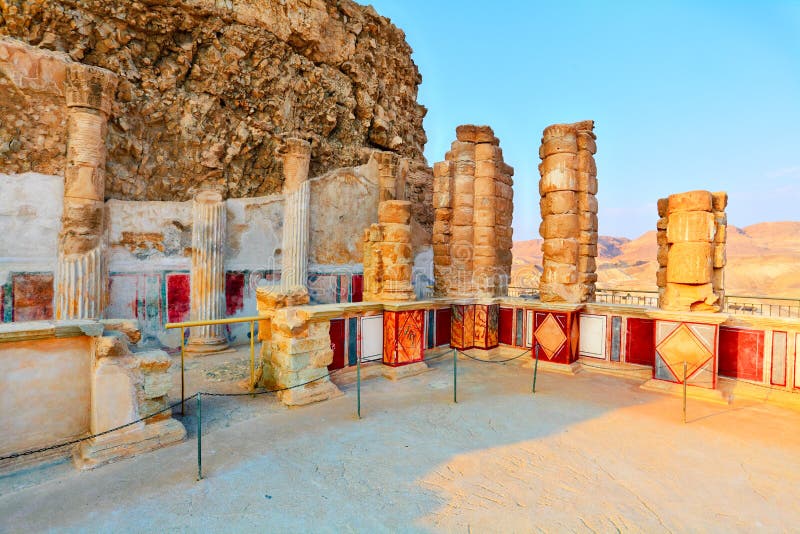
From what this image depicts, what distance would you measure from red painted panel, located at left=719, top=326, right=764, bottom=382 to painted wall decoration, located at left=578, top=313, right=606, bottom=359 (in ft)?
5.63

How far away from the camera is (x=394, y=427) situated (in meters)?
4.98

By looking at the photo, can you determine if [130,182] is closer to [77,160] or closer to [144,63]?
[77,160]

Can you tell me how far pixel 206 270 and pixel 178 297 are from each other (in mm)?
814

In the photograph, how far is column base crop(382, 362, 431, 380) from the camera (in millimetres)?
7023

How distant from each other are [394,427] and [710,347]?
4.78 m

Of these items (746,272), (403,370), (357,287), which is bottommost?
(403,370)

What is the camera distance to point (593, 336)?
7863 mm

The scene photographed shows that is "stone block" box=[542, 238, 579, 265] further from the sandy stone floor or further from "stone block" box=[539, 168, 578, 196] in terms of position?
the sandy stone floor

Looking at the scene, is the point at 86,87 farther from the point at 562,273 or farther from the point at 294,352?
the point at 562,273

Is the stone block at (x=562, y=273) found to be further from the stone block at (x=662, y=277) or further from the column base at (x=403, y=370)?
the column base at (x=403, y=370)

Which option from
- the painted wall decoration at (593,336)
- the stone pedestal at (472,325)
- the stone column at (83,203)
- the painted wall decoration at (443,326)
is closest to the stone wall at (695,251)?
Result: the painted wall decoration at (593,336)

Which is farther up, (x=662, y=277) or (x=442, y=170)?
(x=442, y=170)

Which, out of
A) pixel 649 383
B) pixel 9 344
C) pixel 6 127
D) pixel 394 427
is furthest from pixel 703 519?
pixel 6 127

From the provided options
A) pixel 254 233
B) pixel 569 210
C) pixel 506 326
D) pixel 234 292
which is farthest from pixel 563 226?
pixel 234 292
